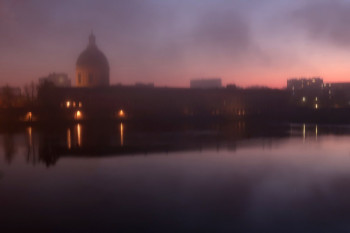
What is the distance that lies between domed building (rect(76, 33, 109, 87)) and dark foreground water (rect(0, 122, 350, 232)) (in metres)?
60.2

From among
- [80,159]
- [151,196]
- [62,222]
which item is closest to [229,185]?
[151,196]

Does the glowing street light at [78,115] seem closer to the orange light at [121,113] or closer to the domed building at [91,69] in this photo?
the orange light at [121,113]

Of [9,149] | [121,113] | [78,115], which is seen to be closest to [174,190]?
[9,149]

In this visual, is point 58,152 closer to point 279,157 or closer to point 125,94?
point 279,157

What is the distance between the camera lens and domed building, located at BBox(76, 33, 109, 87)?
274 feet

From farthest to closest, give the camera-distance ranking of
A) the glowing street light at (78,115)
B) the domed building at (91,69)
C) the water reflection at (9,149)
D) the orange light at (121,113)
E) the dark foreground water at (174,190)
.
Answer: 1. the domed building at (91,69)
2. the orange light at (121,113)
3. the glowing street light at (78,115)
4. the water reflection at (9,149)
5. the dark foreground water at (174,190)

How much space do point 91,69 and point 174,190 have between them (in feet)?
237

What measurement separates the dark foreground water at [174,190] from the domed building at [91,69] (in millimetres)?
60198

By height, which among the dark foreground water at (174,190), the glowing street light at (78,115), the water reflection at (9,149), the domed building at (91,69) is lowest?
the dark foreground water at (174,190)

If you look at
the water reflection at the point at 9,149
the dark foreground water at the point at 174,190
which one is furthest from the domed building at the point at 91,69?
the dark foreground water at the point at 174,190

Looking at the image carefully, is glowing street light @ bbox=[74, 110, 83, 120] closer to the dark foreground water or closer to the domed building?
the domed building

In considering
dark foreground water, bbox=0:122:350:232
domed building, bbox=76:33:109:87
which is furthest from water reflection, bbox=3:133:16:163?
domed building, bbox=76:33:109:87

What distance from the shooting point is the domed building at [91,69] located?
3290 inches

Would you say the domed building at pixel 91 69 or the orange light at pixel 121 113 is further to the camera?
the domed building at pixel 91 69
